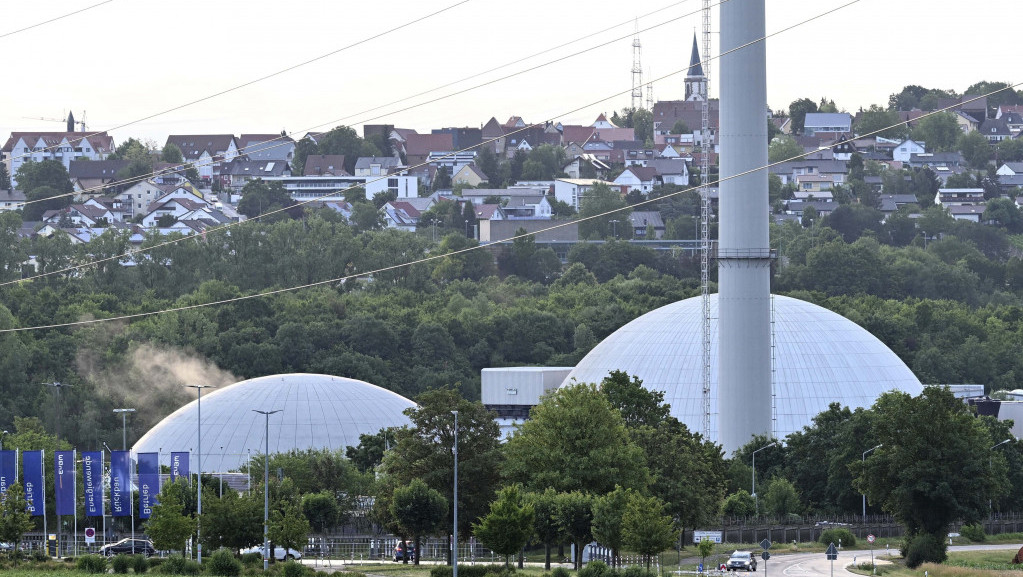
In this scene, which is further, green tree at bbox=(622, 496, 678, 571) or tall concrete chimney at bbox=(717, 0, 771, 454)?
tall concrete chimney at bbox=(717, 0, 771, 454)

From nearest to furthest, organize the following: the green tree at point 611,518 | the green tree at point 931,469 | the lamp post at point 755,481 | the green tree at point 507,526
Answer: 1. the green tree at point 507,526
2. the green tree at point 611,518
3. the green tree at point 931,469
4. the lamp post at point 755,481

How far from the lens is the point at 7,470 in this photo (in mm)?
71500

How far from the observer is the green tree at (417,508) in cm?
6538

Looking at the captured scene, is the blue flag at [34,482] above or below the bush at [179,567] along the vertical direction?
→ above

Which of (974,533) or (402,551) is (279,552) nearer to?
(402,551)

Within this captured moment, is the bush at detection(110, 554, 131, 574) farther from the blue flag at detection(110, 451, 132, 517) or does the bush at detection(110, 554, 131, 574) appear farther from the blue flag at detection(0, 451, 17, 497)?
the blue flag at detection(0, 451, 17, 497)

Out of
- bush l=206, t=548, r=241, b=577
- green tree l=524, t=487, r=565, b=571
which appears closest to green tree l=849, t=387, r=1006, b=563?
green tree l=524, t=487, r=565, b=571

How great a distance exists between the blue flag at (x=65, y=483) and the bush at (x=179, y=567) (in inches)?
411

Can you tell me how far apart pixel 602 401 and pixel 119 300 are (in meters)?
114

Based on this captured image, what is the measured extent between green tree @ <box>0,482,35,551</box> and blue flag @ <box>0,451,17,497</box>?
8.19 feet

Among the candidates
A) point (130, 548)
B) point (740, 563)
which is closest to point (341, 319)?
point (130, 548)

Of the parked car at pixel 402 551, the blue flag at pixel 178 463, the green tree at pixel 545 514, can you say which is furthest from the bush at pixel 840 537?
the blue flag at pixel 178 463

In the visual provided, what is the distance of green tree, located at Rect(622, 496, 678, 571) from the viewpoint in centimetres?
5862

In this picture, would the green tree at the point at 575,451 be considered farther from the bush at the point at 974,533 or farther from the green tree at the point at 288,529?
the bush at the point at 974,533
